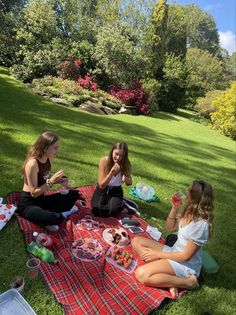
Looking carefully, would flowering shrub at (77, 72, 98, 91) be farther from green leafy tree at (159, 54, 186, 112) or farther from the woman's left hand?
the woman's left hand

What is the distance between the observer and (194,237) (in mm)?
3783

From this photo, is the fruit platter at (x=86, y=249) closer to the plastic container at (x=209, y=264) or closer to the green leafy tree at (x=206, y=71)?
the plastic container at (x=209, y=264)

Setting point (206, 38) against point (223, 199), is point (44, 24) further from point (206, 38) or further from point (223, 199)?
point (206, 38)

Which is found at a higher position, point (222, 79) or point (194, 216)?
point (222, 79)

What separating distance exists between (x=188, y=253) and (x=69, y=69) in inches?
643

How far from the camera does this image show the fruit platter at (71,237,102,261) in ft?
13.3

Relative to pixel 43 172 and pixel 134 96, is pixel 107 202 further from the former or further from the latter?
pixel 134 96

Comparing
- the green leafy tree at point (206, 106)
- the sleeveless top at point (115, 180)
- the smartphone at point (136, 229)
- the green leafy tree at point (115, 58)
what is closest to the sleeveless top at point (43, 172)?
the sleeveless top at point (115, 180)

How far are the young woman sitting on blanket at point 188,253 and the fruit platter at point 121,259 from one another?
18 centimetres

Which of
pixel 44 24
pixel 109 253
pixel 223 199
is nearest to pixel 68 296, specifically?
pixel 109 253

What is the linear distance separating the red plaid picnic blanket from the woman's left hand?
16 cm

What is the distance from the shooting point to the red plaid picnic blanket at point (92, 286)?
11.0 ft

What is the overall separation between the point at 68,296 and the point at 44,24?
19886 millimetres

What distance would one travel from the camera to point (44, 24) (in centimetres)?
2003
